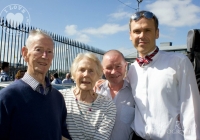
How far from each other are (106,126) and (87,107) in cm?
26

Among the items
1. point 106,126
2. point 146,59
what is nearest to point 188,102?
point 146,59

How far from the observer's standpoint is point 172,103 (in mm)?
1903

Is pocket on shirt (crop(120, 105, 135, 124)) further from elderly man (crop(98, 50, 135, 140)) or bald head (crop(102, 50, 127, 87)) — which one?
bald head (crop(102, 50, 127, 87))

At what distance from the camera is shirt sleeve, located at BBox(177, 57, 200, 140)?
178 cm

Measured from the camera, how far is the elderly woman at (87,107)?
1930 millimetres

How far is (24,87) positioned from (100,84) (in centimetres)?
116

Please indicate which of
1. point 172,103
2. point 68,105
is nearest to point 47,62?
point 68,105

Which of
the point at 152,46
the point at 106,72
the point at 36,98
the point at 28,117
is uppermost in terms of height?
the point at 152,46

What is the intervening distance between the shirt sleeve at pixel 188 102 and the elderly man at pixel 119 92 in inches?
22.6

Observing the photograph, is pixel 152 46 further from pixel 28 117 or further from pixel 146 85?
pixel 28 117

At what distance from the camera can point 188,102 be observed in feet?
6.02

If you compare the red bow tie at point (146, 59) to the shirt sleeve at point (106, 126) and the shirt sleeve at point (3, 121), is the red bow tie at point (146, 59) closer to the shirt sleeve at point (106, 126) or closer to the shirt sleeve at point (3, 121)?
the shirt sleeve at point (106, 126)

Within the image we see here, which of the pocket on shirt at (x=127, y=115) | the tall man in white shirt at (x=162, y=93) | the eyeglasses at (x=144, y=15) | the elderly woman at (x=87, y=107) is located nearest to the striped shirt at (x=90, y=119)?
the elderly woman at (x=87, y=107)

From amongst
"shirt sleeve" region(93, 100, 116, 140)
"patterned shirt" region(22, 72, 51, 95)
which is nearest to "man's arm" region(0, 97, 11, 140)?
"patterned shirt" region(22, 72, 51, 95)
